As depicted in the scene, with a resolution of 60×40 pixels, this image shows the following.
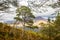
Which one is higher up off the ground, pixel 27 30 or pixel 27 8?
pixel 27 8

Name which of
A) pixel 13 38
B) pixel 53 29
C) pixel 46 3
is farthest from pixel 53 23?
pixel 13 38

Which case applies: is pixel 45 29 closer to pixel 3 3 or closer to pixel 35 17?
pixel 35 17

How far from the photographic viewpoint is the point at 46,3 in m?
6.77

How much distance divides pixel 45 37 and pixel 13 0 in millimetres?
1241

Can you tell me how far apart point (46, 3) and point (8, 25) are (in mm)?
1126

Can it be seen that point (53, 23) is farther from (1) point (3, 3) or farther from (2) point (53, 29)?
(1) point (3, 3)

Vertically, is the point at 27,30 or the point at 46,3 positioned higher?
the point at 46,3

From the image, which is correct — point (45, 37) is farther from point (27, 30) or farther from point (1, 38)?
point (1, 38)

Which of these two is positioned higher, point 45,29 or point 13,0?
point 13,0

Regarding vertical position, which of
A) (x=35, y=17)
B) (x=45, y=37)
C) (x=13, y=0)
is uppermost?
(x=13, y=0)

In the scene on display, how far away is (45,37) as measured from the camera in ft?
21.5

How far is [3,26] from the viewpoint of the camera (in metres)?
6.54

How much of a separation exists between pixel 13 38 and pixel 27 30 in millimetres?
399

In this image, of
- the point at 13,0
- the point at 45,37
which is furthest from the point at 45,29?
the point at 13,0
